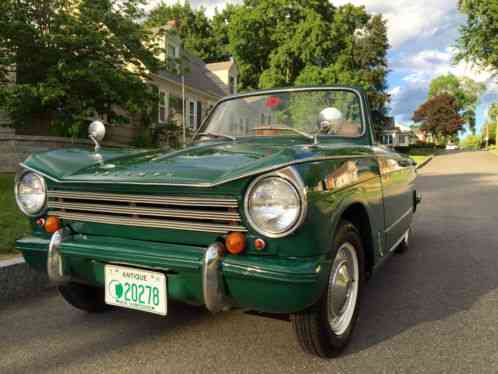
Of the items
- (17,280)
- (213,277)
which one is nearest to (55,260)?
(213,277)

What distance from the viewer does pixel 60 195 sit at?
2.33 m

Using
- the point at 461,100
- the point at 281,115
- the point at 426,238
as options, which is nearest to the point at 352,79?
the point at 426,238

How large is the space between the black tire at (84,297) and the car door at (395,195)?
2059mm

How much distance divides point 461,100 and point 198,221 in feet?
320

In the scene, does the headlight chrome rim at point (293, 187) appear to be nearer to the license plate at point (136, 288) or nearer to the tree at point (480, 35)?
the license plate at point (136, 288)

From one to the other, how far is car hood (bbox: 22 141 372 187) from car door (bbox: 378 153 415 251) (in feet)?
1.23

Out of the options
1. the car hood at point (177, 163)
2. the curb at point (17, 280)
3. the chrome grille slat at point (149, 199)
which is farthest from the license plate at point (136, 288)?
the curb at point (17, 280)

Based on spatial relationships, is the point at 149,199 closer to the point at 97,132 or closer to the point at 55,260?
the point at 55,260

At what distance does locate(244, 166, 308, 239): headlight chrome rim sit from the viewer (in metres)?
1.82

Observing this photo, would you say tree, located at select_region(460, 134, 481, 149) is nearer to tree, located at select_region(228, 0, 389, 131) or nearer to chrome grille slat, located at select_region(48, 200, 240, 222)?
tree, located at select_region(228, 0, 389, 131)

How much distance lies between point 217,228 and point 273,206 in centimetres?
29

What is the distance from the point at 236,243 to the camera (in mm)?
1887

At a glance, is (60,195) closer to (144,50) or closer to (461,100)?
(144,50)

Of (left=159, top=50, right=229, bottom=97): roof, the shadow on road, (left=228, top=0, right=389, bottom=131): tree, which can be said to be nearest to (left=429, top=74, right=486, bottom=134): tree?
(left=228, top=0, right=389, bottom=131): tree
